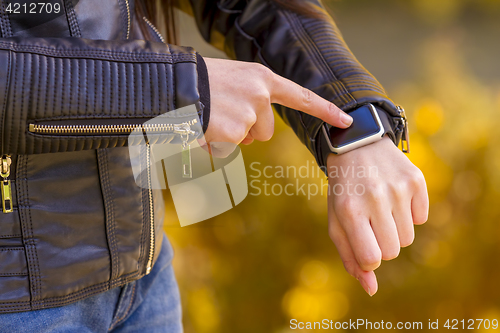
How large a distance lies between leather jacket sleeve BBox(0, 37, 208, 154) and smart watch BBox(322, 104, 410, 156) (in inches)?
7.7

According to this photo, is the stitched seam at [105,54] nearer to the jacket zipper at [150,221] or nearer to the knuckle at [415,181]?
the jacket zipper at [150,221]

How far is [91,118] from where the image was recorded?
13.9 inches

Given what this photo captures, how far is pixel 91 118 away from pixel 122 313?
34 centimetres

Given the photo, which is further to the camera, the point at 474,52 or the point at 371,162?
the point at 474,52

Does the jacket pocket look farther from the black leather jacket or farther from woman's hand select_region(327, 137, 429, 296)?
woman's hand select_region(327, 137, 429, 296)

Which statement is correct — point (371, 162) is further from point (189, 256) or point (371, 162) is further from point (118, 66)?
point (189, 256)

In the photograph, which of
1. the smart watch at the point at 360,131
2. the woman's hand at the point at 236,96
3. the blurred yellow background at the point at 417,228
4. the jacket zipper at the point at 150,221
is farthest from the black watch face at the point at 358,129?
the blurred yellow background at the point at 417,228

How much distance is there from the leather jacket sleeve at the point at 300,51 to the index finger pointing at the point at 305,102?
31 mm

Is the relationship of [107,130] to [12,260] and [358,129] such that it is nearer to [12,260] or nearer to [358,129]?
[12,260]

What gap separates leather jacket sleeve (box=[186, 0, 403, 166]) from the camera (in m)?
0.50

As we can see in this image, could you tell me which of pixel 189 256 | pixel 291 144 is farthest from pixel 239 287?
pixel 291 144

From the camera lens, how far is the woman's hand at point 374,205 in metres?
0.42

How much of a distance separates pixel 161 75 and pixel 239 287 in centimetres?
141

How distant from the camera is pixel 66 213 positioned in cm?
43
